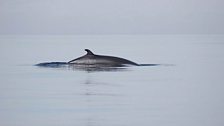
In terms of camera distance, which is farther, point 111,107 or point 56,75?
point 56,75

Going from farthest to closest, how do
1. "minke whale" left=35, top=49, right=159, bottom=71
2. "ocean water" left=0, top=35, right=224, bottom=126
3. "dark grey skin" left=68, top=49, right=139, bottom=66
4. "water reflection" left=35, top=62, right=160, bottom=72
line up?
"dark grey skin" left=68, top=49, right=139, bottom=66, "minke whale" left=35, top=49, right=159, bottom=71, "water reflection" left=35, top=62, right=160, bottom=72, "ocean water" left=0, top=35, right=224, bottom=126

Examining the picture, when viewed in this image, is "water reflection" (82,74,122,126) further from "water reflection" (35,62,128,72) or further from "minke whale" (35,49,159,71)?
"minke whale" (35,49,159,71)

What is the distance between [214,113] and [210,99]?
1.81 m

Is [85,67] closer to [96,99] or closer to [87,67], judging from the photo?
[87,67]

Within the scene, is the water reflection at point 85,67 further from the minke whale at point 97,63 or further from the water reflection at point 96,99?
the water reflection at point 96,99

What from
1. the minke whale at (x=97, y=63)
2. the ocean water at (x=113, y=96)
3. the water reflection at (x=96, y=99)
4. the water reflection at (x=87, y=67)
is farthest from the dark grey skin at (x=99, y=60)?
the water reflection at (x=96, y=99)

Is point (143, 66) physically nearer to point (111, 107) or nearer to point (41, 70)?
point (41, 70)

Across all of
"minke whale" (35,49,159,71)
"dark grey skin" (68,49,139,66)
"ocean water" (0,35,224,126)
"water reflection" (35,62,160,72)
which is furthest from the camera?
"dark grey skin" (68,49,139,66)

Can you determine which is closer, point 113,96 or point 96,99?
point 96,99

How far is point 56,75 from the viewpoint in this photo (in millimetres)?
18797

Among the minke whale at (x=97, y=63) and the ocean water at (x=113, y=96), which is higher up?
the minke whale at (x=97, y=63)

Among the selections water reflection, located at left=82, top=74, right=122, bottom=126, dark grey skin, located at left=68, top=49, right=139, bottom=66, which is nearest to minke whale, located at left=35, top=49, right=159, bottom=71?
dark grey skin, located at left=68, top=49, right=139, bottom=66

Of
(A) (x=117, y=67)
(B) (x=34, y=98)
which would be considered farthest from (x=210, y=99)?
(A) (x=117, y=67)

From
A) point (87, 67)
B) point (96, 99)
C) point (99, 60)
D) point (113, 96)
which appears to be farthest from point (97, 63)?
point (96, 99)
